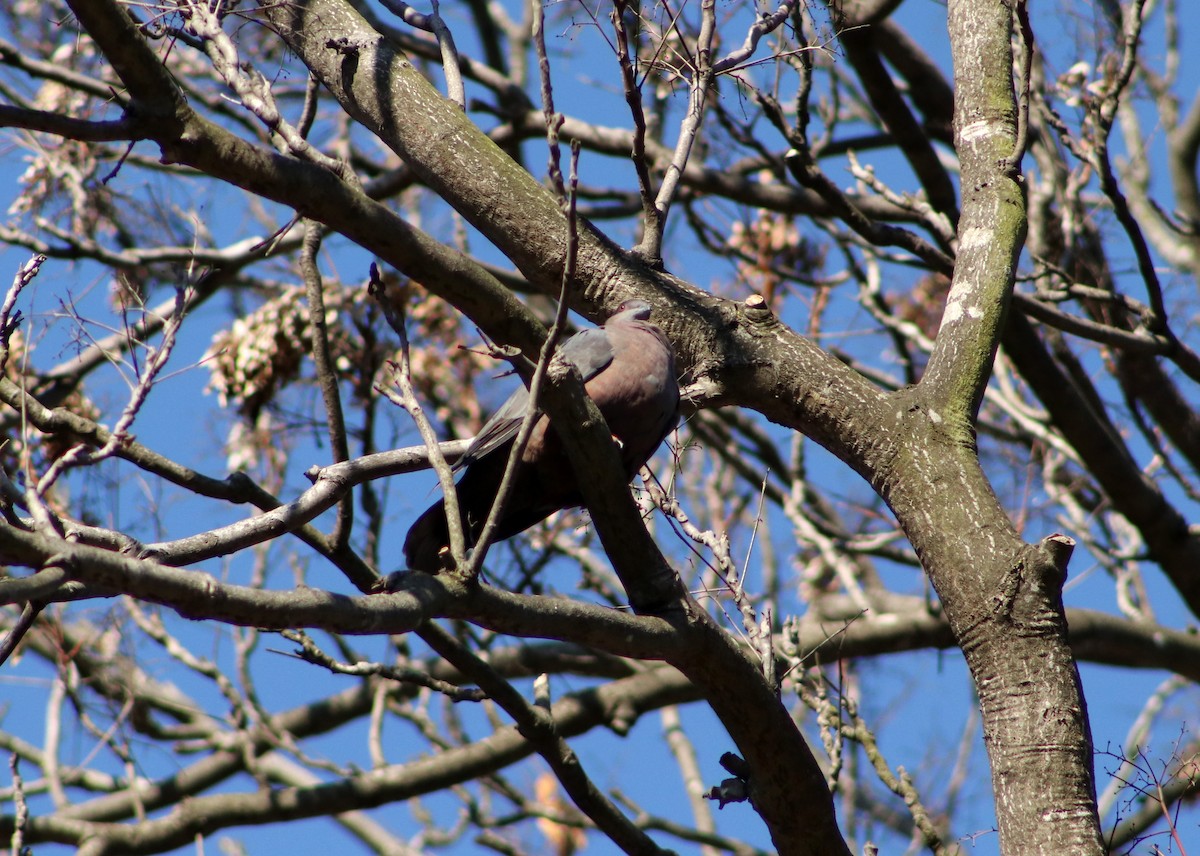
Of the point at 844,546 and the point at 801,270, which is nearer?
the point at 844,546

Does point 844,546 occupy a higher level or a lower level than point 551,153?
higher

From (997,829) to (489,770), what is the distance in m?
2.78

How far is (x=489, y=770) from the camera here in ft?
15.3

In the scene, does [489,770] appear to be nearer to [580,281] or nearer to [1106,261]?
[580,281]

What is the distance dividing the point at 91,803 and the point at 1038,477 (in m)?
4.91

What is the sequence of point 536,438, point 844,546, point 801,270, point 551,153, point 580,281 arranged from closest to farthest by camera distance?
point 551,153
point 580,281
point 536,438
point 844,546
point 801,270

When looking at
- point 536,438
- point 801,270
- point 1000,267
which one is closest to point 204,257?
point 536,438

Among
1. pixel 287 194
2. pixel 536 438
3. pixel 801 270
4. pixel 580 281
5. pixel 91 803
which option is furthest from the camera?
pixel 801 270

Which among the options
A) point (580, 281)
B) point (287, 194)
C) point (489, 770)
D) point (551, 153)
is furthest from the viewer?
point (489, 770)

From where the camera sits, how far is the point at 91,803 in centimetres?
511

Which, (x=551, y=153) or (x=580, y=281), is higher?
A: (x=580, y=281)

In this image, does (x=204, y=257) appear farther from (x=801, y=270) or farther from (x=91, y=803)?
(x=801, y=270)

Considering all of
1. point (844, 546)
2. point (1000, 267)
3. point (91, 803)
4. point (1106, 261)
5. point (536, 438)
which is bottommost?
point (91, 803)

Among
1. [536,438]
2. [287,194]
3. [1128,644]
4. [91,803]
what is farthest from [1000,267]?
[91,803]
